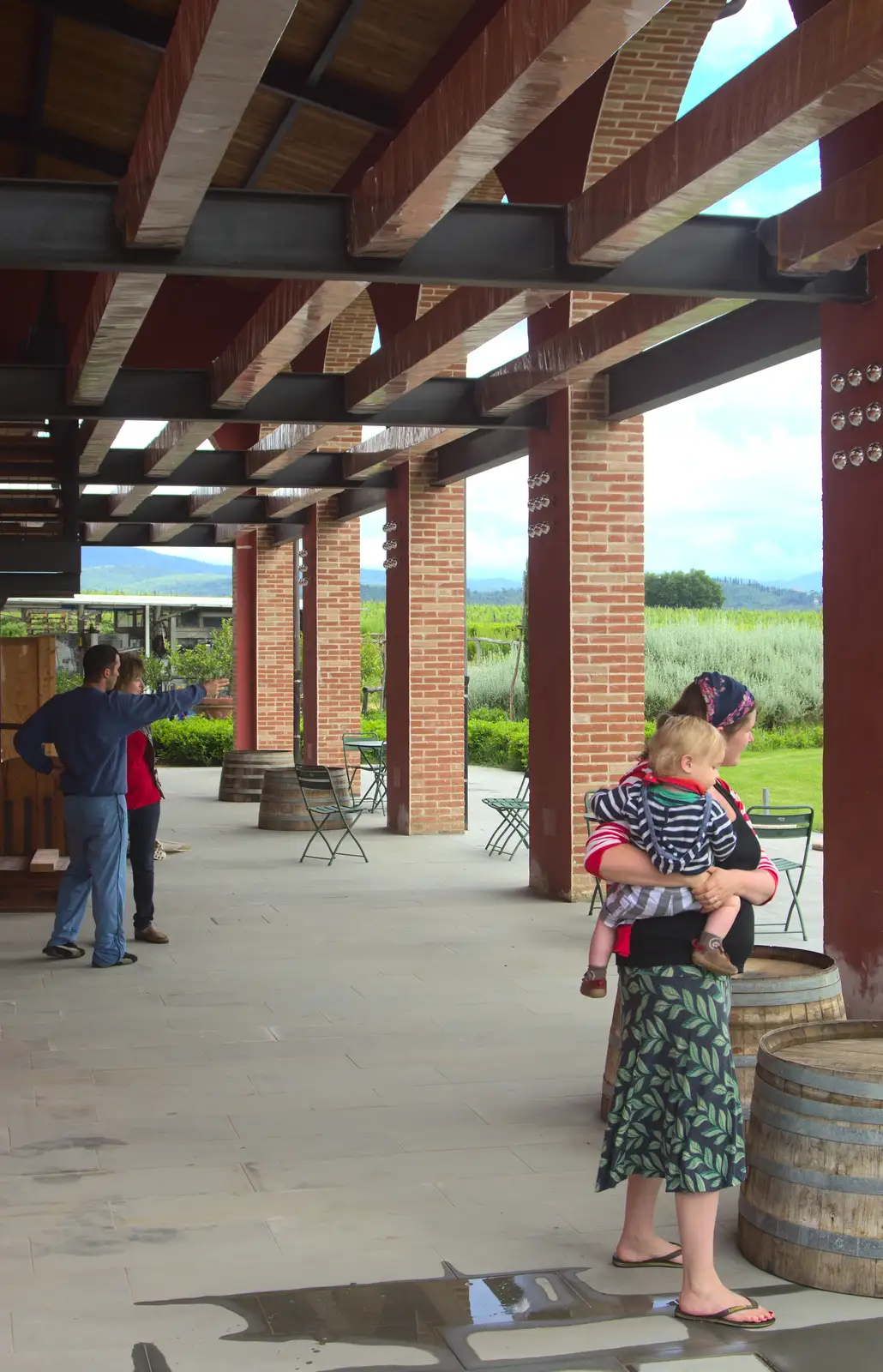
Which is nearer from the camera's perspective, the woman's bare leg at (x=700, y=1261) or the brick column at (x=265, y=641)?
the woman's bare leg at (x=700, y=1261)

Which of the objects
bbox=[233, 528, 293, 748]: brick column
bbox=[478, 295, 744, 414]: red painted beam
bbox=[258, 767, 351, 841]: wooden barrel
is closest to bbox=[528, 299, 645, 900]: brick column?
bbox=[478, 295, 744, 414]: red painted beam

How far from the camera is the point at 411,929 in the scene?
892 cm

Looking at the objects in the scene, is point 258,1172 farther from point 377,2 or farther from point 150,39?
point 150,39

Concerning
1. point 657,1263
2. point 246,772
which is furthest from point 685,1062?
point 246,772

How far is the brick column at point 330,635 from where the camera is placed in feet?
55.3

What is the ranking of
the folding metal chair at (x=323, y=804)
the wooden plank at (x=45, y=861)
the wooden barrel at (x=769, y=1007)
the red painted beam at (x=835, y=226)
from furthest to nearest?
the folding metal chair at (x=323, y=804) → the wooden plank at (x=45, y=861) → the red painted beam at (x=835, y=226) → the wooden barrel at (x=769, y=1007)

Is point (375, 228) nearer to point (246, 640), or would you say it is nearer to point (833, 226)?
point (833, 226)

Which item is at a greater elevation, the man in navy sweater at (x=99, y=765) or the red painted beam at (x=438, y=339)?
the red painted beam at (x=438, y=339)

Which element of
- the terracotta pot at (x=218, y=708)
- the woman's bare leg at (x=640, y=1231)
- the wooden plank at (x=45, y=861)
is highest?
the terracotta pot at (x=218, y=708)

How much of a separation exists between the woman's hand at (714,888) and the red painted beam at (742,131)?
2.50 meters

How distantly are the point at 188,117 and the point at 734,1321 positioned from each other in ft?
12.6

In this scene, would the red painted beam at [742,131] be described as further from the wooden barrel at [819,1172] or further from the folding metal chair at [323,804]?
the folding metal chair at [323,804]

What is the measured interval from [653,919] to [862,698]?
125 inches

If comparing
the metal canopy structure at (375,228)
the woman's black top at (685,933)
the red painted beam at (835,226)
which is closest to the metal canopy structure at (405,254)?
the metal canopy structure at (375,228)
